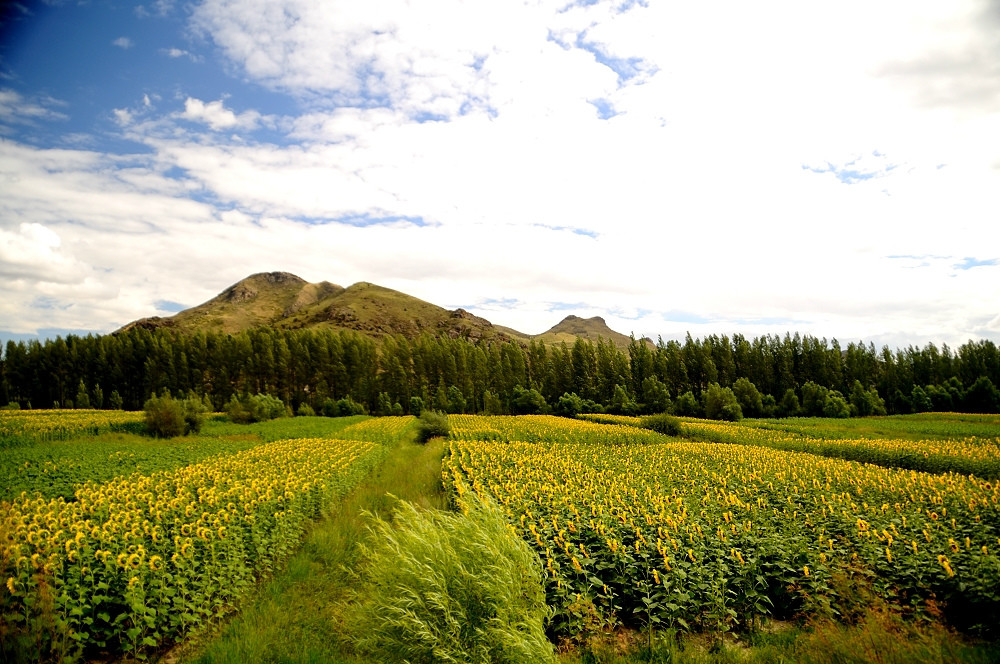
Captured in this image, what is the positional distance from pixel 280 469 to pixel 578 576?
11307mm

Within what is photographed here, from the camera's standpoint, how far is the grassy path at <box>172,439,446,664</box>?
18.9 feet

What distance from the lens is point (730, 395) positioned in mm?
54375

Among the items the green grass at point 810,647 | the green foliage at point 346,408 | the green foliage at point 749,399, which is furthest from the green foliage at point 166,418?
the green foliage at point 749,399

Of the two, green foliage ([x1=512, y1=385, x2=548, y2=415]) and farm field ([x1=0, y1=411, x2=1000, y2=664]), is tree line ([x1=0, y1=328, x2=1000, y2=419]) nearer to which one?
green foliage ([x1=512, y1=385, x2=548, y2=415])

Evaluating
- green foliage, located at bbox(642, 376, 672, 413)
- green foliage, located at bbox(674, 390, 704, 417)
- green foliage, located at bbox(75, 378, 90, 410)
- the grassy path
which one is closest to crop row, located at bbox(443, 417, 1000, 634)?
the grassy path

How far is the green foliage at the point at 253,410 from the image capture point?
152ft

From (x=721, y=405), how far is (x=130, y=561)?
2295 inches

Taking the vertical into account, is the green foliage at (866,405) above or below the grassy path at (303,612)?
below

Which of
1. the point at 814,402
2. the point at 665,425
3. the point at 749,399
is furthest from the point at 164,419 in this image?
the point at 814,402

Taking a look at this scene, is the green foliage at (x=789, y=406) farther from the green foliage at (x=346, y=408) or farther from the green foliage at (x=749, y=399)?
the green foliage at (x=346, y=408)

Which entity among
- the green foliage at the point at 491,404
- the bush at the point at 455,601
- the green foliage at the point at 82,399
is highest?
the bush at the point at 455,601

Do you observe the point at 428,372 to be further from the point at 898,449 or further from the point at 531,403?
the point at 898,449

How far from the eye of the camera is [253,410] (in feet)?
158

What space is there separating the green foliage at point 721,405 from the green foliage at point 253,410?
170 feet
